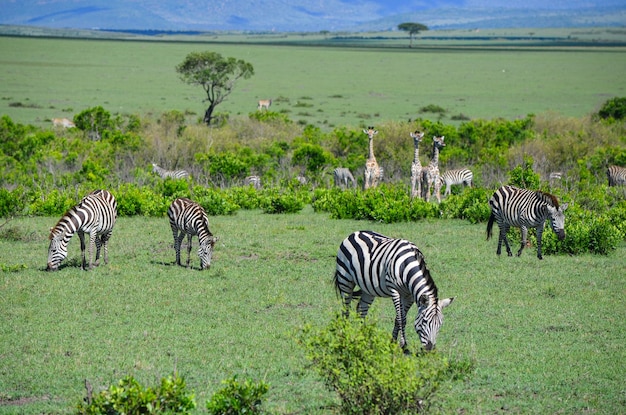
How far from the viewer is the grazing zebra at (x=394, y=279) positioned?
904 cm

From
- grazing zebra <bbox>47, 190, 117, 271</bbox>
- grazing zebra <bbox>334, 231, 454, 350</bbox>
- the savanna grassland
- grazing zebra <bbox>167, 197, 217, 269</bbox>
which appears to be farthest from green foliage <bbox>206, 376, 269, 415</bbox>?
grazing zebra <bbox>47, 190, 117, 271</bbox>

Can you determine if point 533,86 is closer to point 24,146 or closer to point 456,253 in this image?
point 24,146

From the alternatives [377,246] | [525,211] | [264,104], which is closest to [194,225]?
[377,246]

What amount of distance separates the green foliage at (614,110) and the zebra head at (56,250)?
31.9 meters

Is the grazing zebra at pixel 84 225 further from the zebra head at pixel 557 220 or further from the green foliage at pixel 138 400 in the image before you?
the zebra head at pixel 557 220

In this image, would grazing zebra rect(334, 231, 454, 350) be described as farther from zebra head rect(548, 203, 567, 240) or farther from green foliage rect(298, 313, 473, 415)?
zebra head rect(548, 203, 567, 240)

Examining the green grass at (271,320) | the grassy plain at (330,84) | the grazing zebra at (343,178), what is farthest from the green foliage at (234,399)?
the grassy plain at (330,84)

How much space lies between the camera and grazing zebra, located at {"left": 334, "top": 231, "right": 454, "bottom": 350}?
29.7ft

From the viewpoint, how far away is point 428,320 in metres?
8.98

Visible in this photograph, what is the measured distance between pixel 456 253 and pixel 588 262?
7.99 ft

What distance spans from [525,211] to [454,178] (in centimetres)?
916

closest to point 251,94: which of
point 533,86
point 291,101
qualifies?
point 291,101

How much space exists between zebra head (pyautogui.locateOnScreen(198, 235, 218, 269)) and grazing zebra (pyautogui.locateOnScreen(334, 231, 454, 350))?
4296mm

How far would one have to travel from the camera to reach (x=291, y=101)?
5959 centimetres
